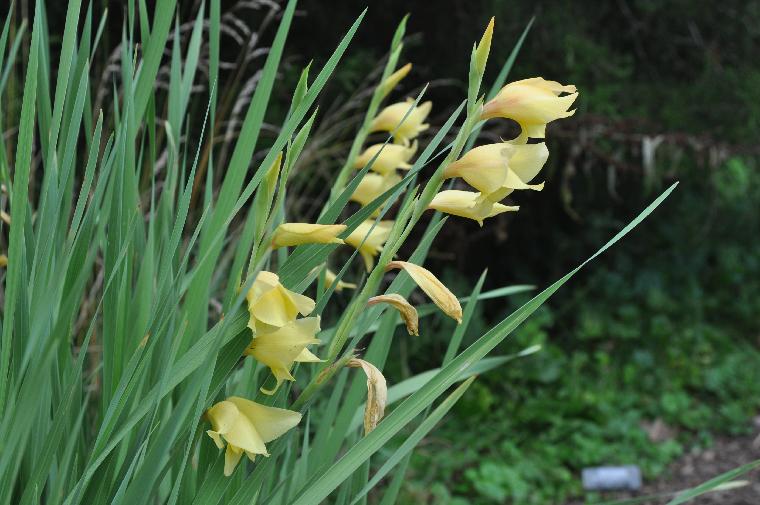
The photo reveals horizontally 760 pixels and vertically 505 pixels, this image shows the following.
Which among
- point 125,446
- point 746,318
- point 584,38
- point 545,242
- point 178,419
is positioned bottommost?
point 746,318

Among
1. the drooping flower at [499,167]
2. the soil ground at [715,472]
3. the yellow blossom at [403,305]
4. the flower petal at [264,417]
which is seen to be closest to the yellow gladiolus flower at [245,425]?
the flower petal at [264,417]

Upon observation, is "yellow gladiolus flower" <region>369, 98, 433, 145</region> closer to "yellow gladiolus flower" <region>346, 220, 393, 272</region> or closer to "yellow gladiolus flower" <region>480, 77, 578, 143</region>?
"yellow gladiolus flower" <region>346, 220, 393, 272</region>

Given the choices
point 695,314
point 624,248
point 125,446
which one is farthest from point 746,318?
point 125,446

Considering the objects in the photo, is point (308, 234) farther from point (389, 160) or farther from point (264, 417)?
point (389, 160)

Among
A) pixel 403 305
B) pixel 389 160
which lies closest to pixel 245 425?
pixel 403 305

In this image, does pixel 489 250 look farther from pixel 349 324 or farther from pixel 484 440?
pixel 349 324

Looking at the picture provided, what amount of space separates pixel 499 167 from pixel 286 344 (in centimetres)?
21

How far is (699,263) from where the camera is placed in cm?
431

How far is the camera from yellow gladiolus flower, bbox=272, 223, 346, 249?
679mm

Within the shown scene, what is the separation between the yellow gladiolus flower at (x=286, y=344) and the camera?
700 mm

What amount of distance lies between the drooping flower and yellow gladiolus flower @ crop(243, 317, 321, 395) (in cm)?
16

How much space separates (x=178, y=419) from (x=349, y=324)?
14 cm

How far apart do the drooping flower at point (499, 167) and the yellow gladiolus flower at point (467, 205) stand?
12 mm

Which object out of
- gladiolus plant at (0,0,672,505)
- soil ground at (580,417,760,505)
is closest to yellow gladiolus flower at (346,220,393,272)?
gladiolus plant at (0,0,672,505)
